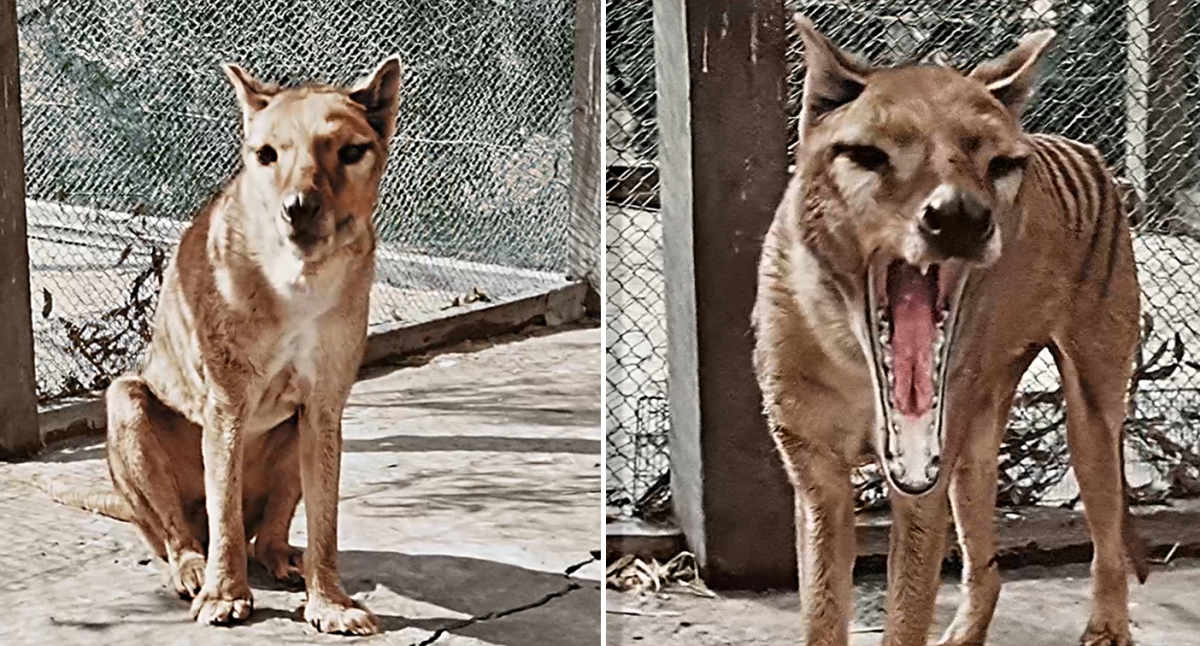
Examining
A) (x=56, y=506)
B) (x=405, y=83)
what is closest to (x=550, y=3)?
(x=405, y=83)

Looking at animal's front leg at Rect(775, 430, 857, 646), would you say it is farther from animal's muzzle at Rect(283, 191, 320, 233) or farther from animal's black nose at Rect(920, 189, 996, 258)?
animal's muzzle at Rect(283, 191, 320, 233)

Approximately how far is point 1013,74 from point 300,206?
3.11 feet

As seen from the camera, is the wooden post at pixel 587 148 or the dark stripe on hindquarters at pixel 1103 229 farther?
the wooden post at pixel 587 148

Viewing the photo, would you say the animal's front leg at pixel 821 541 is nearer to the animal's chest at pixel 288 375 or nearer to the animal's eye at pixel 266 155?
the animal's chest at pixel 288 375

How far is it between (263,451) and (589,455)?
19.5 inches

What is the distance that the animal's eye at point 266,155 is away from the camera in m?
1.97

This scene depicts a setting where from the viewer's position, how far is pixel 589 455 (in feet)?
7.27

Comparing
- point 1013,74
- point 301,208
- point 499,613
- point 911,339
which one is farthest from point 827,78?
point 499,613

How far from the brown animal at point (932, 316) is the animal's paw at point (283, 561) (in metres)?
0.73

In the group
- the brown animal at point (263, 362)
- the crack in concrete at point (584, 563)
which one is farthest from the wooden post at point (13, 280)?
the crack in concrete at point (584, 563)

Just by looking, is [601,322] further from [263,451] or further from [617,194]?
[263,451]

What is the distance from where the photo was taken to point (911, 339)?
177 cm

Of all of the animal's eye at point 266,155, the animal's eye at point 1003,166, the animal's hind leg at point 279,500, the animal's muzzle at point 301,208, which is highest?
the animal's eye at point 266,155

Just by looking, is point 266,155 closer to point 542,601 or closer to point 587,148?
point 587,148
